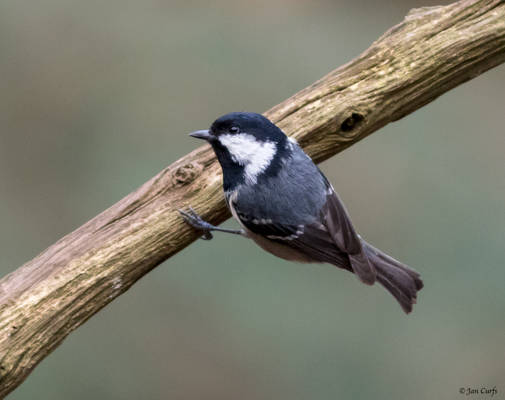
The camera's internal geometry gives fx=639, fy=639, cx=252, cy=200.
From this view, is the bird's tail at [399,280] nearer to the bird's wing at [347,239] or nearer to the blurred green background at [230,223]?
the bird's wing at [347,239]

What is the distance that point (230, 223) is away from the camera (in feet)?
11.3

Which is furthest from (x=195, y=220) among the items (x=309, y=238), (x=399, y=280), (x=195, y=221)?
(x=399, y=280)

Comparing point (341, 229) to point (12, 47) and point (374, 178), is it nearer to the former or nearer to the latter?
point (374, 178)

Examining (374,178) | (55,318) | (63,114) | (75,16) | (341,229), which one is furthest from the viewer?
(75,16)

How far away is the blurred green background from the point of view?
3.45 metres

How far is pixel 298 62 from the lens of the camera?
461 centimetres

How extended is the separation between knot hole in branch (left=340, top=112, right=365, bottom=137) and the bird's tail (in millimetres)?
493

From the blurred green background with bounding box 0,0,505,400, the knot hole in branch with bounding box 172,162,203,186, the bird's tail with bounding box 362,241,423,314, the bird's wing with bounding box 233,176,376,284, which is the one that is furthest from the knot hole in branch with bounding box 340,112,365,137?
the blurred green background with bounding box 0,0,505,400

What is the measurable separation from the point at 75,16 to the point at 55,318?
311cm

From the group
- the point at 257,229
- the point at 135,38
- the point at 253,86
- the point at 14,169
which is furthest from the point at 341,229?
the point at 135,38

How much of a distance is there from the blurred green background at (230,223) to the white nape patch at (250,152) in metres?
1.14

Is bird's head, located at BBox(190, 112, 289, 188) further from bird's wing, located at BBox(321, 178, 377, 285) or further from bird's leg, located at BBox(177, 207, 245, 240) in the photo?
bird's wing, located at BBox(321, 178, 377, 285)

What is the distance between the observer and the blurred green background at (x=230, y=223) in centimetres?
345

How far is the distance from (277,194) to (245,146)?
222 mm
